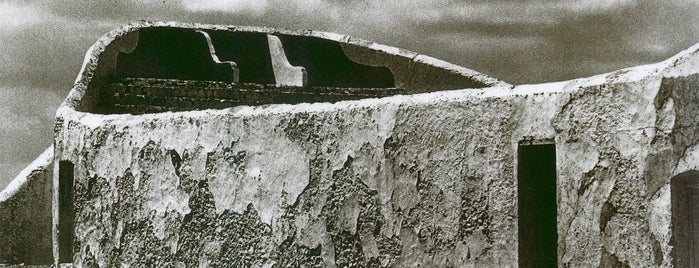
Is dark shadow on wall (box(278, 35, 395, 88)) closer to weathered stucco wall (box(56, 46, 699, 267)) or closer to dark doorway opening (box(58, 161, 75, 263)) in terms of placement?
dark doorway opening (box(58, 161, 75, 263))

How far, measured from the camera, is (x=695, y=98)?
10.2 feet

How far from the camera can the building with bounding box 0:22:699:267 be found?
313 cm

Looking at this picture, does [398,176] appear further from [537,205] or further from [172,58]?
[172,58]

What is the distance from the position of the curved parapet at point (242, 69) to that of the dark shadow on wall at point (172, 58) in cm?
1

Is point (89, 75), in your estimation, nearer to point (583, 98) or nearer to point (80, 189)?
point (80, 189)

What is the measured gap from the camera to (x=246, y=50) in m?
12.5

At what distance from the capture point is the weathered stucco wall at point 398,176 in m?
3.14

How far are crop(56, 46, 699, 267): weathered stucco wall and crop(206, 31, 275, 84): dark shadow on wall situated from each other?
23.1ft

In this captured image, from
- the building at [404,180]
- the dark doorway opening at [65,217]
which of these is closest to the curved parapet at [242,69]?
the dark doorway opening at [65,217]

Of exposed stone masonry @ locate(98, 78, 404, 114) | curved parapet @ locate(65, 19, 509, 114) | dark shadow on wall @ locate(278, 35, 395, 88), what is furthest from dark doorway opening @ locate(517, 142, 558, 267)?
dark shadow on wall @ locate(278, 35, 395, 88)

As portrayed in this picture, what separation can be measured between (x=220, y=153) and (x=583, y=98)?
5.90 feet

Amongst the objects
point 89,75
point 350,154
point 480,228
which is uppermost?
point 89,75

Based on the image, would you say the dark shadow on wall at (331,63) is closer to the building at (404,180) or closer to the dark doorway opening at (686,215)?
the building at (404,180)

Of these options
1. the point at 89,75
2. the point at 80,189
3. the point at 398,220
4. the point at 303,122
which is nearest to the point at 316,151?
the point at 303,122
